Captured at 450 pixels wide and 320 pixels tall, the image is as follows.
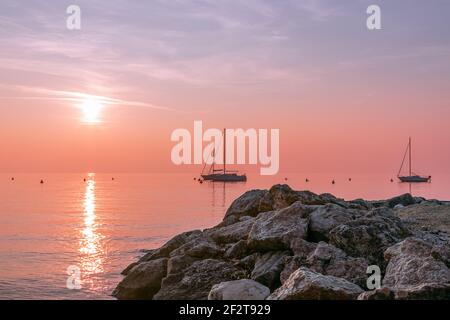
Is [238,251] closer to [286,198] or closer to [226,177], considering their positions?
[286,198]

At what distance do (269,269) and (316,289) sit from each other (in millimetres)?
3955

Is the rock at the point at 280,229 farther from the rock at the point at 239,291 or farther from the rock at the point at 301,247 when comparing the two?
the rock at the point at 239,291

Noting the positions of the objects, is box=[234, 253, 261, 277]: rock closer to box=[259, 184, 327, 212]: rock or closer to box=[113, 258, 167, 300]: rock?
box=[113, 258, 167, 300]: rock

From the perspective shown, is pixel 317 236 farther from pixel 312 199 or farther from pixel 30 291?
pixel 30 291

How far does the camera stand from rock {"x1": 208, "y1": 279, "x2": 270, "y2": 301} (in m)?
13.2

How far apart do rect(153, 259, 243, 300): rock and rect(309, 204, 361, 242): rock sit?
303cm

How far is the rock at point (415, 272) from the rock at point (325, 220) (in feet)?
9.41

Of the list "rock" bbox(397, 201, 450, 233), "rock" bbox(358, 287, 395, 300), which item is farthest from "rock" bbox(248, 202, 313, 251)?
"rock" bbox(397, 201, 450, 233)

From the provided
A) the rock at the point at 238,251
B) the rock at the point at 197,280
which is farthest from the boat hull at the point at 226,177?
the rock at the point at 197,280

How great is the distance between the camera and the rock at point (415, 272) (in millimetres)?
11336

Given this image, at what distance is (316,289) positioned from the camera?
11922mm
